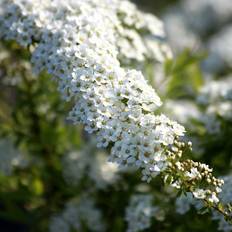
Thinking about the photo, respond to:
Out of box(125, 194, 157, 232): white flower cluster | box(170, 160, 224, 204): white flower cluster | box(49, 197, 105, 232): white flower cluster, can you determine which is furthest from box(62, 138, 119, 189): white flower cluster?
box(170, 160, 224, 204): white flower cluster

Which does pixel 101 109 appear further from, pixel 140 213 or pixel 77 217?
pixel 77 217

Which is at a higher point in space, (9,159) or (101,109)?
(9,159)

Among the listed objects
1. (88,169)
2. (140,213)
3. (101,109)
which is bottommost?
(101,109)

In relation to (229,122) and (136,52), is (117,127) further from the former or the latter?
(229,122)

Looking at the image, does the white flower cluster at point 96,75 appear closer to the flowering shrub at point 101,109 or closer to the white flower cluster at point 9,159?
the flowering shrub at point 101,109

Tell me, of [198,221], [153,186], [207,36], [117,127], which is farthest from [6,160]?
[207,36]

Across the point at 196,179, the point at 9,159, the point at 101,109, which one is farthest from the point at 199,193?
the point at 9,159
